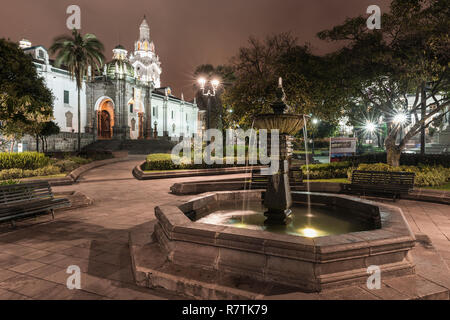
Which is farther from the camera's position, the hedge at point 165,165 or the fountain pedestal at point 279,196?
the hedge at point 165,165

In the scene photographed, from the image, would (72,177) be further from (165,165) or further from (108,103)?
(108,103)

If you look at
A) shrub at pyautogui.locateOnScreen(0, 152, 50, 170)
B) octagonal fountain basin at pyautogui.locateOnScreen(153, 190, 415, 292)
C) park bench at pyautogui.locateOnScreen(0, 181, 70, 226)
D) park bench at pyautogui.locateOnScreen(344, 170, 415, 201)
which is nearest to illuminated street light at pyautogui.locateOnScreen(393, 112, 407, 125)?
park bench at pyautogui.locateOnScreen(344, 170, 415, 201)

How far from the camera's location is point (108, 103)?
49719mm

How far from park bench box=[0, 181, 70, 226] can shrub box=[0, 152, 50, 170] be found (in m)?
11.3

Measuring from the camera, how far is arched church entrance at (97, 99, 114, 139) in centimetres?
4884

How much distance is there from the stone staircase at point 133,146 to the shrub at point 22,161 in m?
22.7

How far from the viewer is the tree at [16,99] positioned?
1544 centimetres

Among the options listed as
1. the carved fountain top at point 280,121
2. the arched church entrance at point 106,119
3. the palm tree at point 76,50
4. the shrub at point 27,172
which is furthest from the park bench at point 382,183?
the arched church entrance at point 106,119

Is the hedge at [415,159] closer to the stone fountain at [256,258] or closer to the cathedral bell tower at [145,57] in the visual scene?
the stone fountain at [256,258]

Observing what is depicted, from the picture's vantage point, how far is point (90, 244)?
18.6 ft

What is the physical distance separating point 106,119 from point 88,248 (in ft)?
162

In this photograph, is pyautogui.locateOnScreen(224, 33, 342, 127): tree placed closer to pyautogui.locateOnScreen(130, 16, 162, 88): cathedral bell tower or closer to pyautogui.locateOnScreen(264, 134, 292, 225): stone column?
pyautogui.locateOnScreen(264, 134, 292, 225): stone column

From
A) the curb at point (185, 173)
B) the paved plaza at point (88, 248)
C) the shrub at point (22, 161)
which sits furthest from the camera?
the curb at point (185, 173)
